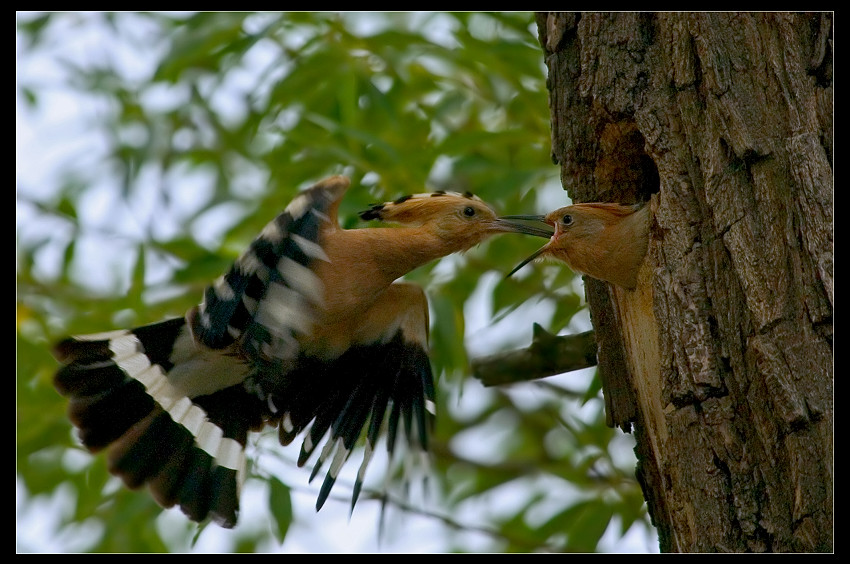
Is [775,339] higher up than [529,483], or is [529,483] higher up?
[775,339]

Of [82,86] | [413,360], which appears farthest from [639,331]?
[82,86]

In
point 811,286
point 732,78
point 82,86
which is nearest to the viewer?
point 811,286

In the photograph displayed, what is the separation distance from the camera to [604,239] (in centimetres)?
281

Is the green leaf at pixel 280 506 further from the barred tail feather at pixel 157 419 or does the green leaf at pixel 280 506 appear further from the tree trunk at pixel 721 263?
the tree trunk at pixel 721 263

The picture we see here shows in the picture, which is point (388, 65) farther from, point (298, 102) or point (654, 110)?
point (654, 110)

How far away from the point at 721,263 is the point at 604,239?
1.47ft

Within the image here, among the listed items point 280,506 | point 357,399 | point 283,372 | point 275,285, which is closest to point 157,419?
point 283,372

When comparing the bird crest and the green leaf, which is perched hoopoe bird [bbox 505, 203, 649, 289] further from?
the green leaf

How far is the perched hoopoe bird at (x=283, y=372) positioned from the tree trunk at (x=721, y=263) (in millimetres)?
922

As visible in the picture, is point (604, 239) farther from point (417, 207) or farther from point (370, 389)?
point (370, 389)

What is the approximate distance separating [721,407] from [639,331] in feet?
1.53

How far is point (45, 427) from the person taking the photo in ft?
14.2

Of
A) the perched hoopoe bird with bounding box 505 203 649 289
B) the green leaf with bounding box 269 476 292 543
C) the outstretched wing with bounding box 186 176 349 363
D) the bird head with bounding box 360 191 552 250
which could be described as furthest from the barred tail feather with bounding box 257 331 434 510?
the perched hoopoe bird with bounding box 505 203 649 289

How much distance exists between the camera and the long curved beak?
3494 millimetres
